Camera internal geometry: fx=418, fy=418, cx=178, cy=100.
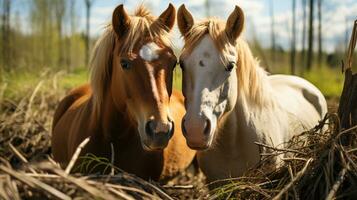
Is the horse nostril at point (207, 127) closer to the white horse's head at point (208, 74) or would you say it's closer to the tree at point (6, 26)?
the white horse's head at point (208, 74)

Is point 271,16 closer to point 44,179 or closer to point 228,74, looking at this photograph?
point 228,74

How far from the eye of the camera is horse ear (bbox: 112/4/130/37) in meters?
3.18

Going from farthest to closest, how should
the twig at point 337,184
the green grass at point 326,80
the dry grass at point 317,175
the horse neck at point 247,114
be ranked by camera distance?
the green grass at point 326,80, the horse neck at point 247,114, the dry grass at point 317,175, the twig at point 337,184

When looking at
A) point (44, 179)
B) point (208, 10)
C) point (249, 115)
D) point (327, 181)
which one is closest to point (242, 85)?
point (249, 115)

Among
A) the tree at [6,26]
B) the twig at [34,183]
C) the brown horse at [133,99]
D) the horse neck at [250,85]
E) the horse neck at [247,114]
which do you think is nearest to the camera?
the twig at [34,183]

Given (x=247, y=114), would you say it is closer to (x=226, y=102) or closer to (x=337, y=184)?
(x=226, y=102)

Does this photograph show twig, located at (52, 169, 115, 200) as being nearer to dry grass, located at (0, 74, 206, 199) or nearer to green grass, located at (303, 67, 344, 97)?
dry grass, located at (0, 74, 206, 199)

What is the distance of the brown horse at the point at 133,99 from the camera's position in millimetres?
2816

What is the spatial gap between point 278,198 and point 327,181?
11.0 inches

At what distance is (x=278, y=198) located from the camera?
1.87 meters

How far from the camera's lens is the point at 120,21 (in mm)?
3238

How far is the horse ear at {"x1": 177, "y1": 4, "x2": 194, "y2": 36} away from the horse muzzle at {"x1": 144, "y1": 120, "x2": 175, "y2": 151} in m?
1.00

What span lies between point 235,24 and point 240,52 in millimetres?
224

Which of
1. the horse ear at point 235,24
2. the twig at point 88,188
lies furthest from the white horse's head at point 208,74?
the twig at point 88,188
